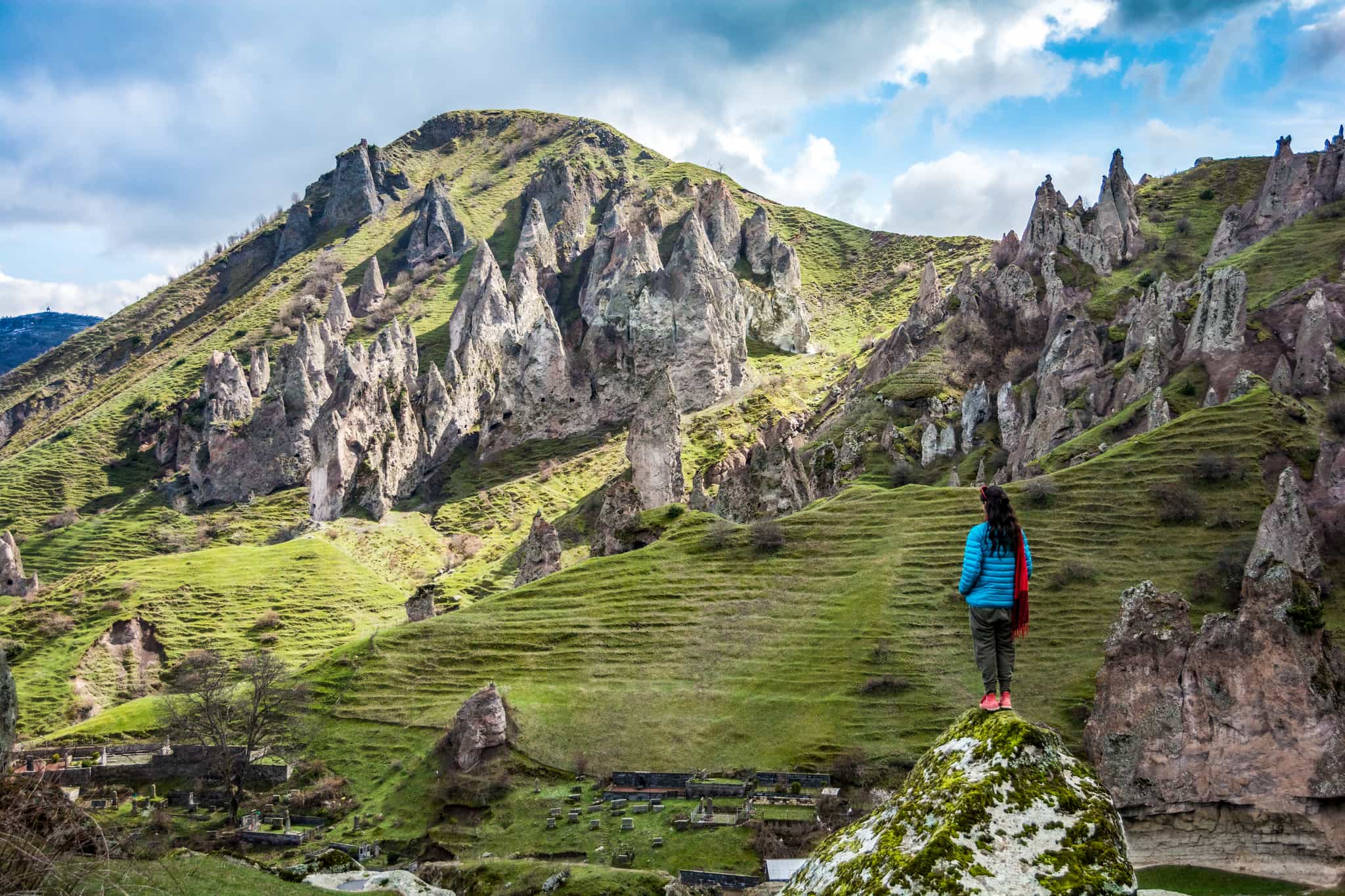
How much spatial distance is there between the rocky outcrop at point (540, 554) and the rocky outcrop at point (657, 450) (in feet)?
67.8

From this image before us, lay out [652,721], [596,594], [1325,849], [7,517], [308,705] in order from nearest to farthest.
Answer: [1325,849] < [652,721] < [308,705] < [596,594] < [7,517]

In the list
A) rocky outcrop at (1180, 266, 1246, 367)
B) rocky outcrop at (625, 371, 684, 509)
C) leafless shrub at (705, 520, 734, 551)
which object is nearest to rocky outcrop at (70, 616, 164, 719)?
rocky outcrop at (625, 371, 684, 509)

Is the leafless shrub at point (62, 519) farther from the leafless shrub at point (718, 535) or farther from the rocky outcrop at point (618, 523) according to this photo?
the leafless shrub at point (718, 535)

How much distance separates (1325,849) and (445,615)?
66848 mm

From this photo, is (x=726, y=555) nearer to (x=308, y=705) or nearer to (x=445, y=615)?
(x=445, y=615)

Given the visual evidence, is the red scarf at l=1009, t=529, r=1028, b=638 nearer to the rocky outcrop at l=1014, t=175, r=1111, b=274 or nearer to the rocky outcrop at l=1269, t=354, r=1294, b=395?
the rocky outcrop at l=1269, t=354, r=1294, b=395

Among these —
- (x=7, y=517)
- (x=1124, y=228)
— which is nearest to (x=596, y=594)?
(x=1124, y=228)

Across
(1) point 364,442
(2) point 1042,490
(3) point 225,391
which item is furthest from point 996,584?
(3) point 225,391

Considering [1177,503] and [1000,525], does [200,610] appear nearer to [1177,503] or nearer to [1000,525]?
[1177,503]

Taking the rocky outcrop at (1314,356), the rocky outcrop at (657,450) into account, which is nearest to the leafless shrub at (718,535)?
the rocky outcrop at (657,450)

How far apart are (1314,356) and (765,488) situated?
53514 millimetres

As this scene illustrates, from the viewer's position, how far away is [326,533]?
481 ft

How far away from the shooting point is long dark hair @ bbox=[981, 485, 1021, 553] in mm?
9430

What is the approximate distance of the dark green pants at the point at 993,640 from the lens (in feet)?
30.9
